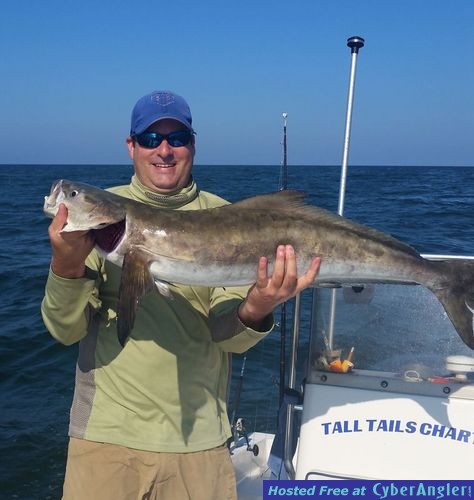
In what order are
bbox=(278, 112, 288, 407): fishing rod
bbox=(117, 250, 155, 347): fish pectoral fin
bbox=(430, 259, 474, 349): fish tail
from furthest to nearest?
bbox=(278, 112, 288, 407): fishing rod
bbox=(430, 259, 474, 349): fish tail
bbox=(117, 250, 155, 347): fish pectoral fin

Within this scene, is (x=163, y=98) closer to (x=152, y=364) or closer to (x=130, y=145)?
(x=130, y=145)

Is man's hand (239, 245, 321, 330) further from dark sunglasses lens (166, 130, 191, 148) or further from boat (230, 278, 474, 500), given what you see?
boat (230, 278, 474, 500)

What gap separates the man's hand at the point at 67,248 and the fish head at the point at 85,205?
0.04 metres

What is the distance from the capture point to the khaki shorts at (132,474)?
297 cm

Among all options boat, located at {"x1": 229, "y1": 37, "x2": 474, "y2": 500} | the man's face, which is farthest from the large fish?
boat, located at {"x1": 229, "y1": 37, "x2": 474, "y2": 500}

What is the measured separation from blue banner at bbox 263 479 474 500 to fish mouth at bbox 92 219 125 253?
5.28 ft

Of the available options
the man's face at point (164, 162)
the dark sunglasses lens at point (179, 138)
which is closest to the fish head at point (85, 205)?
the man's face at point (164, 162)

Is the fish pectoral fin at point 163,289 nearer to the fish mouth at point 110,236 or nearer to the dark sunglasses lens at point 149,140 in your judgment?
the fish mouth at point 110,236

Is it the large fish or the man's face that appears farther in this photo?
the man's face

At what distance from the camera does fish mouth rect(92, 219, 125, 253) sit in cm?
295

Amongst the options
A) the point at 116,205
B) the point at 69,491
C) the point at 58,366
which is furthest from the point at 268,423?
the point at 116,205

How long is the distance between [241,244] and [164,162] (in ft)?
2.06

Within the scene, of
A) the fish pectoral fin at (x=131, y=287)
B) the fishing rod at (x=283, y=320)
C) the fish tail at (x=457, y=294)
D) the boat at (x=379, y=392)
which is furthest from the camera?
the fishing rod at (x=283, y=320)

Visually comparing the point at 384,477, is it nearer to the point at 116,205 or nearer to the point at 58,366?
the point at 116,205
